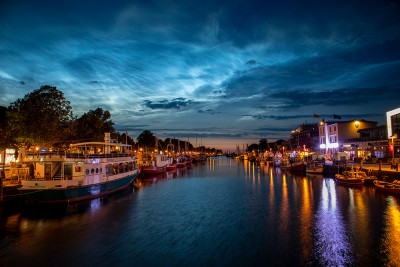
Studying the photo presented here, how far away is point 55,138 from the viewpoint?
48625 millimetres

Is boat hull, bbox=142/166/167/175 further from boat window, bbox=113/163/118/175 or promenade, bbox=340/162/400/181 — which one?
promenade, bbox=340/162/400/181

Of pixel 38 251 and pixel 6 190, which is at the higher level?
pixel 6 190

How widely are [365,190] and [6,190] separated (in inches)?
1907

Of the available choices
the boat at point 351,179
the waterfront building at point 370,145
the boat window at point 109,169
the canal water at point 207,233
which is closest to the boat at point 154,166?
the boat window at point 109,169

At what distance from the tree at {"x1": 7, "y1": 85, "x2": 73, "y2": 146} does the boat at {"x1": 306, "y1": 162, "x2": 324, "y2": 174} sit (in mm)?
58472

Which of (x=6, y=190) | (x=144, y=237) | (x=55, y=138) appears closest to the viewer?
(x=144, y=237)

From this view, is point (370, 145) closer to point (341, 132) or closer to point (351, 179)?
point (341, 132)

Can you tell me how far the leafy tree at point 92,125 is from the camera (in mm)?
67100

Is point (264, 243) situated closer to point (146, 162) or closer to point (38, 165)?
point (38, 165)

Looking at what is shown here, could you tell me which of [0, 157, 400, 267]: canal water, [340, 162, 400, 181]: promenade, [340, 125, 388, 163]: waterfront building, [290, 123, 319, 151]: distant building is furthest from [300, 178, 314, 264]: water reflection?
[290, 123, 319, 151]: distant building

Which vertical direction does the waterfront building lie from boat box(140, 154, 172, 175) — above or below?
above

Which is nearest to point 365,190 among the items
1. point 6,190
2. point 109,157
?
point 109,157

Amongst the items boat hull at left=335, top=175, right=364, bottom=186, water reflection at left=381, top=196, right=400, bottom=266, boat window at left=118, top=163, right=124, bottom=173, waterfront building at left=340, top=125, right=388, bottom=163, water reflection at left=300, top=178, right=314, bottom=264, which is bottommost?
water reflection at left=300, top=178, right=314, bottom=264

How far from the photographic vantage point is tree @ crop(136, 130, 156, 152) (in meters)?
158
